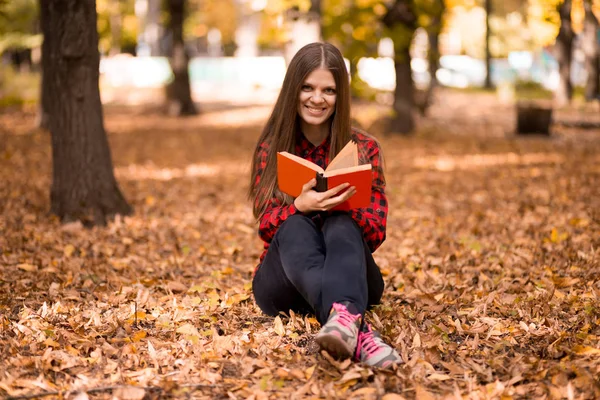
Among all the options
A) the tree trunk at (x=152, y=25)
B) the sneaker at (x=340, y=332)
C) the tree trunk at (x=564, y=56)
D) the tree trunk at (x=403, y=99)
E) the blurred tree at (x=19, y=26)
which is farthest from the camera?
the tree trunk at (x=152, y=25)

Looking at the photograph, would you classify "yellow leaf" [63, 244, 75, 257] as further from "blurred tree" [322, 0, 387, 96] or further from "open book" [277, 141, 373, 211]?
"blurred tree" [322, 0, 387, 96]

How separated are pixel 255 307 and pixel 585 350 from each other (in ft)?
6.07

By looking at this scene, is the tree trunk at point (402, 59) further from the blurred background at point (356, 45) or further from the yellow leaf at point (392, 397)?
the yellow leaf at point (392, 397)

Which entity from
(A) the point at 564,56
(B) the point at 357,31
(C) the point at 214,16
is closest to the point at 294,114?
(B) the point at 357,31

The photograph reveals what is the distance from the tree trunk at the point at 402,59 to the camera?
12.7 m

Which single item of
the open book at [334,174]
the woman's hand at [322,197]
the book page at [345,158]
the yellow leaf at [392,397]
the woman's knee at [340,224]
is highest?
the book page at [345,158]

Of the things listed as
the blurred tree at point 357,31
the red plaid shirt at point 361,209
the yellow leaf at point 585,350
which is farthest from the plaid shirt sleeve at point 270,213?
the blurred tree at point 357,31

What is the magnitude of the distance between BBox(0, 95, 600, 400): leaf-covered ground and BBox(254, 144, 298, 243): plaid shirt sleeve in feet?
1.71

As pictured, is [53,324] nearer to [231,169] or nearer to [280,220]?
[280,220]

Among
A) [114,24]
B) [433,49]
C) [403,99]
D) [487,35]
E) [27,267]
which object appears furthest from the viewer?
[114,24]

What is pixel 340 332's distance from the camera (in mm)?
2973

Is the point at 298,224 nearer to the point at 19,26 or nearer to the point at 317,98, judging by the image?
the point at 317,98

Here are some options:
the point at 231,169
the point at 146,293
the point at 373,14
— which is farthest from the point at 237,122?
the point at 146,293

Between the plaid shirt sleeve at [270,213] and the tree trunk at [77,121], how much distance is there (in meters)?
3.05
